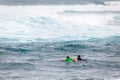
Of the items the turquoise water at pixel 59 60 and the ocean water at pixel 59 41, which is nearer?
the turquoise water at pixel 59 60

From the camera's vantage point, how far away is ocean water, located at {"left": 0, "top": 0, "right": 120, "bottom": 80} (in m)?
23.5

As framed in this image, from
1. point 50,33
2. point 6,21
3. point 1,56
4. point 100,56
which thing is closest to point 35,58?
point 1,56

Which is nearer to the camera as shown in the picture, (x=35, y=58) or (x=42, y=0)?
(x=35, y=58)

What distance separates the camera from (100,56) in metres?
27.8

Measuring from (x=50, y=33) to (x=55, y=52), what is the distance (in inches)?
228

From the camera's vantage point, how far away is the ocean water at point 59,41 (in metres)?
23.5

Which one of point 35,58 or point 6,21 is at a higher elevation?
point 6,21

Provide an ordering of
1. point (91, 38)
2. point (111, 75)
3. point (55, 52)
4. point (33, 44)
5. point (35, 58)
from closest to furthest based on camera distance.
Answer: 1. point (111, 75)
2. point (35, 58)
3. point (55, 52)
4. point (33, 44)
5. point (91, 38)

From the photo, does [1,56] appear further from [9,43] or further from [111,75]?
[111,75]

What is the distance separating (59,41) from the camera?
3200 centimetres

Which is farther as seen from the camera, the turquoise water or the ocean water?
the ocean water

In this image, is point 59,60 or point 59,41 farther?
point 59,41

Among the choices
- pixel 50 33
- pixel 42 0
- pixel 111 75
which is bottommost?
pixel 111 75

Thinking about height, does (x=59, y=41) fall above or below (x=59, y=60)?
above
